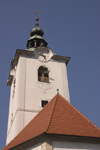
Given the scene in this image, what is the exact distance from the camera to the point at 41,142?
860cm

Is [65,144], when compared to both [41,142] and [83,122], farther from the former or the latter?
[83,122]

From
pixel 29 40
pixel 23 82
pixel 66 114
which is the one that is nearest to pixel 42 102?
pixel 23 82

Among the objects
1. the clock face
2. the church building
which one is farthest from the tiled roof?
the clock face

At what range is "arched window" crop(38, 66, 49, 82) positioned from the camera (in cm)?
1581

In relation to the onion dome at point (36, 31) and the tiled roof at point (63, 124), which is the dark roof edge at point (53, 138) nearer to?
the tiled roof at point (63, 124)

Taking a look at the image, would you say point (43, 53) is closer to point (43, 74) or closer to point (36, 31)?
point (43, 74)

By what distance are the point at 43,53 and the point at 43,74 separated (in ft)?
6.71

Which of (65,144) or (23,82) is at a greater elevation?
(23,82)

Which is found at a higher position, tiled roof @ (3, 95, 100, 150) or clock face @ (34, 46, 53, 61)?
clock face @ (34, 46, 53, 61)

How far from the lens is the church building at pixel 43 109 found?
8.79 m

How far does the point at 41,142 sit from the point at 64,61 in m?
10.0

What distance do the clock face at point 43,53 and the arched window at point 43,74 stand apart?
3.00ft

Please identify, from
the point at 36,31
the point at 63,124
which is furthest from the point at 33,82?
the point at 36,31

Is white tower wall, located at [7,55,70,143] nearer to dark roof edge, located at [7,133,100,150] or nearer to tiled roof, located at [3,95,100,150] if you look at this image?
tiled roof, located at [3,95,100,150]
